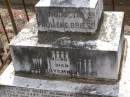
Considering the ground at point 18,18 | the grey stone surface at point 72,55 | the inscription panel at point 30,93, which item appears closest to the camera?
the grey stone surface at point 72,55

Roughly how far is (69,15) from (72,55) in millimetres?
390

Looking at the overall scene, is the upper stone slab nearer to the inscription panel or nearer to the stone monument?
the stone monument

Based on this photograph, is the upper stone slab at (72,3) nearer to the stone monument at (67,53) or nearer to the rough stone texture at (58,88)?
the stone monument at (67,53)

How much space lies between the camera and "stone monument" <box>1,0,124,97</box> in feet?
8.54

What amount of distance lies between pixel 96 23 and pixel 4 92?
3.97 feet

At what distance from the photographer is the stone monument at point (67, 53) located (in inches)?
102

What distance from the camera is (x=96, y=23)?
2.69 meters

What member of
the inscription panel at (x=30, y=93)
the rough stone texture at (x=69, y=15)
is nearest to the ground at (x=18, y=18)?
the inscription panel at (x=30, y=93)

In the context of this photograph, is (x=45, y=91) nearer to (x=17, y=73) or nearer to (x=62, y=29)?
(x=17, y=73)

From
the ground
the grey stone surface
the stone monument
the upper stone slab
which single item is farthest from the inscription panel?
the ground

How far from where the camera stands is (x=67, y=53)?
2650 millimetres

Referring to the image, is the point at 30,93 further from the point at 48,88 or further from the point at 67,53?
the point at 67,53

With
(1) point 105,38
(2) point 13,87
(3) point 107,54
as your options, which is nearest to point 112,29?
(1) point 105,38

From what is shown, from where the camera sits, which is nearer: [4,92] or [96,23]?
[96,23]
